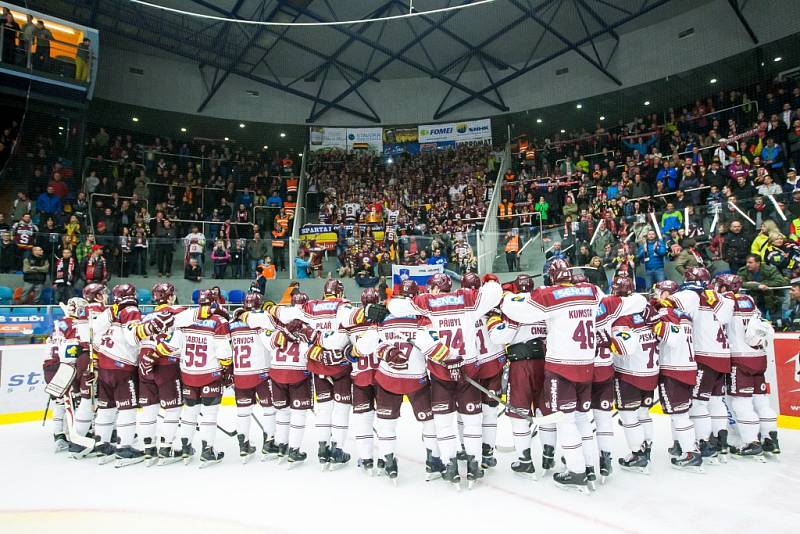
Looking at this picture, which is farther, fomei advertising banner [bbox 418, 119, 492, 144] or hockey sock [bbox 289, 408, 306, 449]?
fomei advertising banner [bbox 418, 119, 492, 144]

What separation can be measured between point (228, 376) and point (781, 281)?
742 centimetres

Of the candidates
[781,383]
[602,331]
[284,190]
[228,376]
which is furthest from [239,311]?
[284,190]

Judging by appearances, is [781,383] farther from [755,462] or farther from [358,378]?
[358,378]

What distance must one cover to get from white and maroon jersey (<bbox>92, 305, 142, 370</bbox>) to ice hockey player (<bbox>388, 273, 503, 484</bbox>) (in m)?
2.88

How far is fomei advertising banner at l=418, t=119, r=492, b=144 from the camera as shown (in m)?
19.3

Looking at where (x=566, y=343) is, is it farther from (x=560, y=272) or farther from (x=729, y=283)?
(x=729, y=283)

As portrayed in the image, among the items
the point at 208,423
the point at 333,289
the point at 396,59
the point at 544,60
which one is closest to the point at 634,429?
the point at 333,289

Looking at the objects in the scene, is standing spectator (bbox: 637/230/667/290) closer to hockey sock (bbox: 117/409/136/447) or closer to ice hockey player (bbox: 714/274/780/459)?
ice hockey player (bbox: 714/274/780/459)

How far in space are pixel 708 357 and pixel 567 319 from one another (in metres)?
1.78

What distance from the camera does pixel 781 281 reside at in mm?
7215

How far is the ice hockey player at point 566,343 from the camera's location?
13.6ft

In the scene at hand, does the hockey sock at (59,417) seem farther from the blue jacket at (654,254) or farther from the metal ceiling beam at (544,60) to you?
the metal ceiling beam at (544,60)

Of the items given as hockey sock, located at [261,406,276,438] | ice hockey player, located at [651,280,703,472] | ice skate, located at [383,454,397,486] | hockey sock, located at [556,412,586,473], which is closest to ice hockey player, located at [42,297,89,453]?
hockey sock, located at [261,406,276,438]

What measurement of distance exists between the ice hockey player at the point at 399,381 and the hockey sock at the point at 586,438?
1204mm
